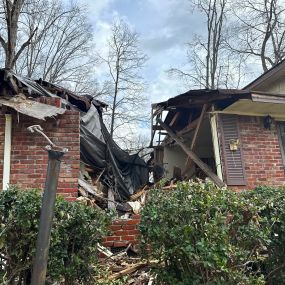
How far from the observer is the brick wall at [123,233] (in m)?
5.12

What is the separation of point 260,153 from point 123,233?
11.7 feet

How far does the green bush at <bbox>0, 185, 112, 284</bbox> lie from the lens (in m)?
3.24

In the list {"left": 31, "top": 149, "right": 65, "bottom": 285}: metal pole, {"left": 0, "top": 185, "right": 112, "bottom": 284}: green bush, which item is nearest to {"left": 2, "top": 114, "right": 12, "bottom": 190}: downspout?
{"left": 0, "top": 185, "right": 112, "bottom": 284}: green bush

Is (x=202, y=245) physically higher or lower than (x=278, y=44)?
lower

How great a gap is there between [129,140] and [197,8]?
365 inches

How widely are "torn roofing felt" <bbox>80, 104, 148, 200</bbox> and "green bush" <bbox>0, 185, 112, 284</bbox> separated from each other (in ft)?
10.5

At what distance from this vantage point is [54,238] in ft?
10.7

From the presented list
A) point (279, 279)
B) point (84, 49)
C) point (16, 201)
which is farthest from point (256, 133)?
point (84, 49)

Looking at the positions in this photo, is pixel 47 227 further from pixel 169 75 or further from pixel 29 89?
pixel 169 75

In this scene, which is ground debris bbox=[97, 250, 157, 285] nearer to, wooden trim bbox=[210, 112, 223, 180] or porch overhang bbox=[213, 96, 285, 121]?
wooden trim bbox=[210, 112, 223, 180]

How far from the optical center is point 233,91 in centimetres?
636

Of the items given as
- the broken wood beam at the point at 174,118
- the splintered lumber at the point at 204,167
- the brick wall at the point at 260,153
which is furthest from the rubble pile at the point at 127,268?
the broken wood beam at the point at 174,118

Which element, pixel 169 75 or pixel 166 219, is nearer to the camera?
pixel 166 219

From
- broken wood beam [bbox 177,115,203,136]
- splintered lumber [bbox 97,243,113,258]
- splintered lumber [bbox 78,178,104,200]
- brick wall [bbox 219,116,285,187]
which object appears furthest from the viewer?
broken wood beam [bbox 177,115,203,136]
